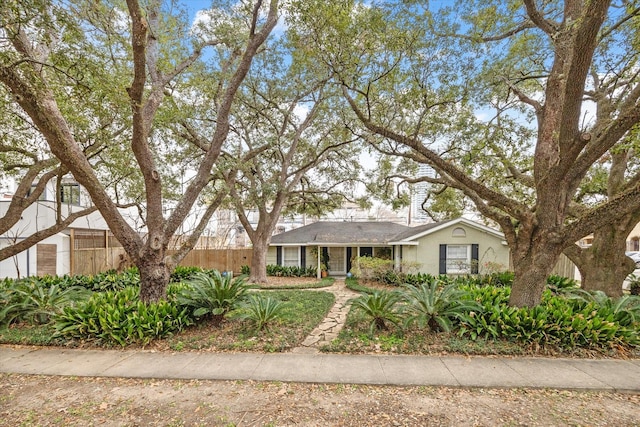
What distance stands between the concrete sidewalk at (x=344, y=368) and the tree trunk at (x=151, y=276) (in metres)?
1.27

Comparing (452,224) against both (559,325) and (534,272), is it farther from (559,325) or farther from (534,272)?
(559,325)

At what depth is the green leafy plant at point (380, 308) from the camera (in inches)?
219

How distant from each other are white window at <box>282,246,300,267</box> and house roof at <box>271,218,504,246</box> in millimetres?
675

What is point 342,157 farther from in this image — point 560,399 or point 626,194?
point 560,399

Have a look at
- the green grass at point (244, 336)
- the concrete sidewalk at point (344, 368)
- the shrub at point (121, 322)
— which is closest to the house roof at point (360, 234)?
the green grass at point (244, 336)

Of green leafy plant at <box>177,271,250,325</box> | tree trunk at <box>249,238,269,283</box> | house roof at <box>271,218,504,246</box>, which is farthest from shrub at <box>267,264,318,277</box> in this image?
green leafy plant at <box>177,271,250,325</box>

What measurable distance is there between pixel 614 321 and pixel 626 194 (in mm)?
2348

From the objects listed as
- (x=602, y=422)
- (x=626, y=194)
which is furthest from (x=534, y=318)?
(x=626, y=194)

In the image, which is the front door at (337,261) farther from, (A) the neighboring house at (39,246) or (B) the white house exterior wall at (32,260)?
(B) the white house exterior wall at (32,260)

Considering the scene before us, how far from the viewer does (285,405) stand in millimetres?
3271

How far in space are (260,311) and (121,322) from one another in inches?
98.2

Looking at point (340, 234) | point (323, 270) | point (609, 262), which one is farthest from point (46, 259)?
point (609, 262)

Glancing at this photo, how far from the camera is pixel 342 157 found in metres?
13.9

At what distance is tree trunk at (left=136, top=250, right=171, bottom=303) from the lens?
19.5 ft
